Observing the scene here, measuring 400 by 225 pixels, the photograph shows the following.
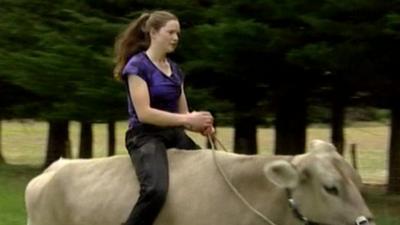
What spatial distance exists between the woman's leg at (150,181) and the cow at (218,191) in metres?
0.07

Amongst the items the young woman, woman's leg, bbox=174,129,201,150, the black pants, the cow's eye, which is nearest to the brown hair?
the young woman

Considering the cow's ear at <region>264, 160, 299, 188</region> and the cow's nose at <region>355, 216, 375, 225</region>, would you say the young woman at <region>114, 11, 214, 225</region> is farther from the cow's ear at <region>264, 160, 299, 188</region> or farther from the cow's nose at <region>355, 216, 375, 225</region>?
the cow's nose at <region>355, 216, 375, 225</region>

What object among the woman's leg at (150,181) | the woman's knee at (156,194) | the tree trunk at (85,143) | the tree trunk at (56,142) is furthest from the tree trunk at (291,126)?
the woman's knee at (156,194)

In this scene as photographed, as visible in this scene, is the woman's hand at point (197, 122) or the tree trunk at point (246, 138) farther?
the tree trunk at point (246, 138)

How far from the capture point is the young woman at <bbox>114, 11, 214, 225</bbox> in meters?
6.49

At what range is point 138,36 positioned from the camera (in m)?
6.88

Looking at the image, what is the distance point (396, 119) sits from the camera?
1786cm

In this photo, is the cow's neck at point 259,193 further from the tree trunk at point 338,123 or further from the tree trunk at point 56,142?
the tree trunk at point 56,142

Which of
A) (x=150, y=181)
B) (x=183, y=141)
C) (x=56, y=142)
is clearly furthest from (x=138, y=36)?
(x=56, y=142)

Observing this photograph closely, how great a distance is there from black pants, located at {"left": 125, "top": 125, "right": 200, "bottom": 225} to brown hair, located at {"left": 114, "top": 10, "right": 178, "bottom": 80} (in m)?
0.42

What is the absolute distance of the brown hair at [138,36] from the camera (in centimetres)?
670

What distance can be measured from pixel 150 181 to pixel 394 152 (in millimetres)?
12264

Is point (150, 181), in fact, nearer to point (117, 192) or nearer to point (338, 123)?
point (117, 192)

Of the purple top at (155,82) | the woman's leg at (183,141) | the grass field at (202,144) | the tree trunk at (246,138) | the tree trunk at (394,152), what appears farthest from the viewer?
the tree trunk at (246,138)
